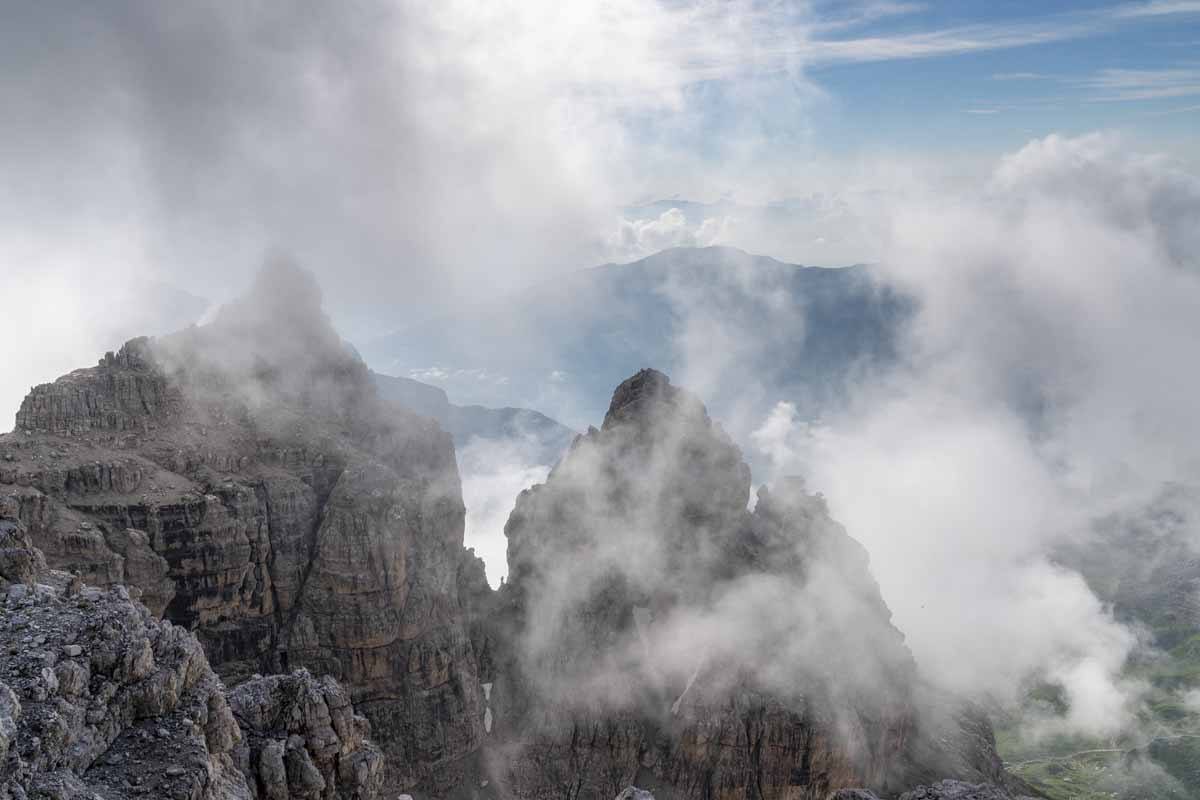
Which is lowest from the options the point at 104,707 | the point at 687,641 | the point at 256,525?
the point at 104,707

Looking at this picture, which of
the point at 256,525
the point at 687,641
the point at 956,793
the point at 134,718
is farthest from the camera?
the point at 687,641

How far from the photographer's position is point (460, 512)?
14425cm

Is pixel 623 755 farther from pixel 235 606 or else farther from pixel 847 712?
pixel 235 606

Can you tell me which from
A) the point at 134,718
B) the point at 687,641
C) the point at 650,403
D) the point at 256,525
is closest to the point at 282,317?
the point at 256,525

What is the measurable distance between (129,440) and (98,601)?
267 ft

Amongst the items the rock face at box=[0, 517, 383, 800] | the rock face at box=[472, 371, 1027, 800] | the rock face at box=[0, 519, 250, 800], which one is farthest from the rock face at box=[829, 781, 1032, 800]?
the rock face at box=[472, 371, 1027, 800]

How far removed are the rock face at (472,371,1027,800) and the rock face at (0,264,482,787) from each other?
43.4 ft

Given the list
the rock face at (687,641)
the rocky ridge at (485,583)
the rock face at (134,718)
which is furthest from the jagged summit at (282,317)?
the rock face at (134,718)

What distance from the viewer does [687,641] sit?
132625mm

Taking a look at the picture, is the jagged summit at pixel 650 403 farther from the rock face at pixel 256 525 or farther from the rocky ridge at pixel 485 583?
the rock face at pixel 256 525

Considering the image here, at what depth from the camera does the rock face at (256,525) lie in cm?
11312

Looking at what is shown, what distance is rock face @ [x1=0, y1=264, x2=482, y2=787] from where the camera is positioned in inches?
4454

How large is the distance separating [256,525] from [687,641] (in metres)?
67.8

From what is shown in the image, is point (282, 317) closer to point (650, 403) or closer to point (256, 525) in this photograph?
point (256, 525)
